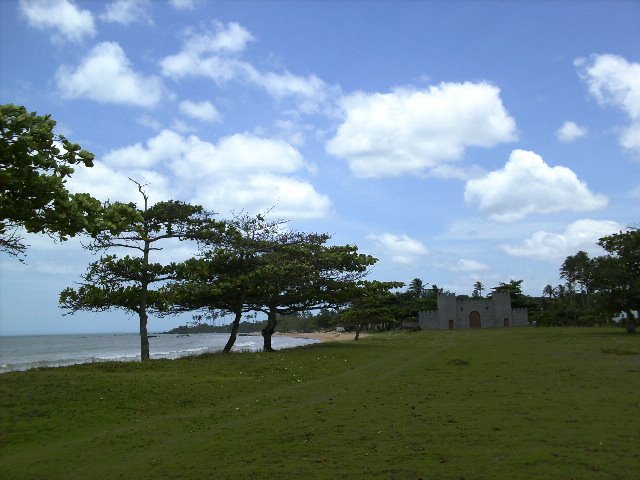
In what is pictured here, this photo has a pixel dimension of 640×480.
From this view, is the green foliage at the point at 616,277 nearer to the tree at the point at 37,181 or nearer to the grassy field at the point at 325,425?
the grassy field at the point at 325,425

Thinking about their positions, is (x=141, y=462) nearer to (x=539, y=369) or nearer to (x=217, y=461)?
(x=217, y=461)

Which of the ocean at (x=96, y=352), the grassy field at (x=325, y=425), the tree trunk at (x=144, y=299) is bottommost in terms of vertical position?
the ocean at (x=96, y=352)

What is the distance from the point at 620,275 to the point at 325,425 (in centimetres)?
3352

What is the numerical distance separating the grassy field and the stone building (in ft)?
207

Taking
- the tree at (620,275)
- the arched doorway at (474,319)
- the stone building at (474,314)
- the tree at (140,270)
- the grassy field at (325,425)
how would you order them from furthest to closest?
the arched doorway at (474,319), the stone building at (474,314), the tree at (620,275), the tree at (140,270), the grassy field at (325,425)

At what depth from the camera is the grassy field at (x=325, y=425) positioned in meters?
6.73

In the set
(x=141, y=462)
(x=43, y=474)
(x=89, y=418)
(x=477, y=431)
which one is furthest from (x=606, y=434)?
(x=89, y=418)

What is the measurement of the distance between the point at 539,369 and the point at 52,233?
13614 millimetres

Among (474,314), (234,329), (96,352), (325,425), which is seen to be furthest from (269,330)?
(474,314)

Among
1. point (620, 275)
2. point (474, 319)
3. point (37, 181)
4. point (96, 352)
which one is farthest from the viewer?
point (474, 319)

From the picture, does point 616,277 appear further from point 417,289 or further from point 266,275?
point 417,289

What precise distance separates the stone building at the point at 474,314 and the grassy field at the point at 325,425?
63.2 metres

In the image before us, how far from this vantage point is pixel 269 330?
31.6 metres

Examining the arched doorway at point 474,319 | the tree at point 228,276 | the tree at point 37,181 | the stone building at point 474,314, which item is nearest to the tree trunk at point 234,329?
the tree at point 228,276
